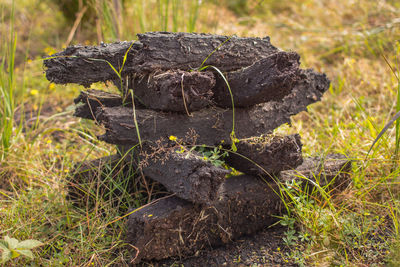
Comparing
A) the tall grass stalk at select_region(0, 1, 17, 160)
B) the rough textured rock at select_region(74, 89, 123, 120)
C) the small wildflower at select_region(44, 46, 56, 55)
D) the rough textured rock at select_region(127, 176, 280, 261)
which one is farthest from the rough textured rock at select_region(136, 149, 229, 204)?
the tall grass stalk at select_region(0, 1, 17, 160)

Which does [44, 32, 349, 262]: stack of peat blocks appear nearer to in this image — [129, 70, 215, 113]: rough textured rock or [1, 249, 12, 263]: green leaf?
[129, 70, 215, 113]: rough textured rock

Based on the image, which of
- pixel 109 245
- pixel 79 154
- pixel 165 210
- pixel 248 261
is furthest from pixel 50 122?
pixel 248 261

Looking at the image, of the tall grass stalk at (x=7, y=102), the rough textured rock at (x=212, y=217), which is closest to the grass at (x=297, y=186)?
the tall grass stalk at (x=7, y=102)

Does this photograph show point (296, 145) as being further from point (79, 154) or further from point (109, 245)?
point (79, 154)

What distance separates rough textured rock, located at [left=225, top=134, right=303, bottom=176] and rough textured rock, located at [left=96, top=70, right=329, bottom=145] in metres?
0.09

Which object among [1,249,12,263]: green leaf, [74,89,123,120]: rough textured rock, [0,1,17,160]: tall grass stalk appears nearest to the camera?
[1,249,12,263]: green leaf

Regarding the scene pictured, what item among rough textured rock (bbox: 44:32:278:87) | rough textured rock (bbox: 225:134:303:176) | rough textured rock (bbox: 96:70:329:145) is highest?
rough textured rock (bbox: 44:32:278:87)

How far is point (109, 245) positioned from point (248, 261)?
2.70 ft

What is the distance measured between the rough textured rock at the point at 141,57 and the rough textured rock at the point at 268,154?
500 mm

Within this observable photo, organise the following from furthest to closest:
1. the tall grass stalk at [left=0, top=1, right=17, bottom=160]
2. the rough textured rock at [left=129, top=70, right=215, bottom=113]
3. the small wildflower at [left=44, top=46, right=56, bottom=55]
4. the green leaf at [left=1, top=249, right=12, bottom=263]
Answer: the tall grass stalk at [left=0, top=1, right=17, bottom=160]
the small wildflower at [left=44, top=46, right=56, bottom=55]
the rough textured rock at [left=129, top=70, right=215, bottom=113]
the green leaf at [left=1, top=249, right=12, bottom=263]

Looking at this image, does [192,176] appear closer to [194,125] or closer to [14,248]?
[194,125]

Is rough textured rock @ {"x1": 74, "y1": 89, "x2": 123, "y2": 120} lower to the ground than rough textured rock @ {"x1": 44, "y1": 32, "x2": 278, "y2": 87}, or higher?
lower

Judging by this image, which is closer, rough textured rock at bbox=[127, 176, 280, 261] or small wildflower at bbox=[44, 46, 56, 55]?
rough textured rock at bbox=[127, 176, 280, 261]

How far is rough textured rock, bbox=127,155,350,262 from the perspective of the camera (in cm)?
189
